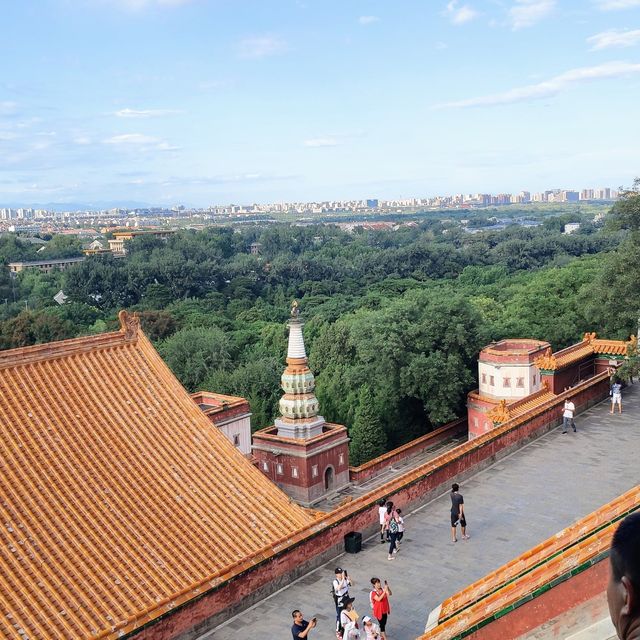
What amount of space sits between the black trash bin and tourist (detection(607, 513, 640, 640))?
9636 millimetres

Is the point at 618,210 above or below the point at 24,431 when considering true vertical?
above

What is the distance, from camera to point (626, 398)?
19.3 m

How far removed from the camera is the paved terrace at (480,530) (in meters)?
10.3

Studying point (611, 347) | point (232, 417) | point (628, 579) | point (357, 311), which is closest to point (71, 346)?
point (628, 579)

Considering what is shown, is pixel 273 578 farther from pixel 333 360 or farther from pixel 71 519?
pixel 333 360

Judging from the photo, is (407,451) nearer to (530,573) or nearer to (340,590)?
(340,590)

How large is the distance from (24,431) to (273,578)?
4145 millimetres

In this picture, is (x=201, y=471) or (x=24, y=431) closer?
(x=24, y=431)

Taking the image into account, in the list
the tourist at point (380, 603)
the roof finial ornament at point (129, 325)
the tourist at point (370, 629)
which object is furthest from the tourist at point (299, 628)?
the roof finial ornament at point (129, 325)

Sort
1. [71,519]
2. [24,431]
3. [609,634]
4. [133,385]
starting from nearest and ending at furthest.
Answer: [609,634] < [71,519] < [24,431] < [133,385]

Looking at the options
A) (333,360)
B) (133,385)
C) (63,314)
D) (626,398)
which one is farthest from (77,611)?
(63,314)

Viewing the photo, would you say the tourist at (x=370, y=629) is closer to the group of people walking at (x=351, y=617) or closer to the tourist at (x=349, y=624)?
the group of people walking at (x=351, y=617)

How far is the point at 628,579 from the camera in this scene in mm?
2562

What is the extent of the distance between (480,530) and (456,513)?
0.94 m
